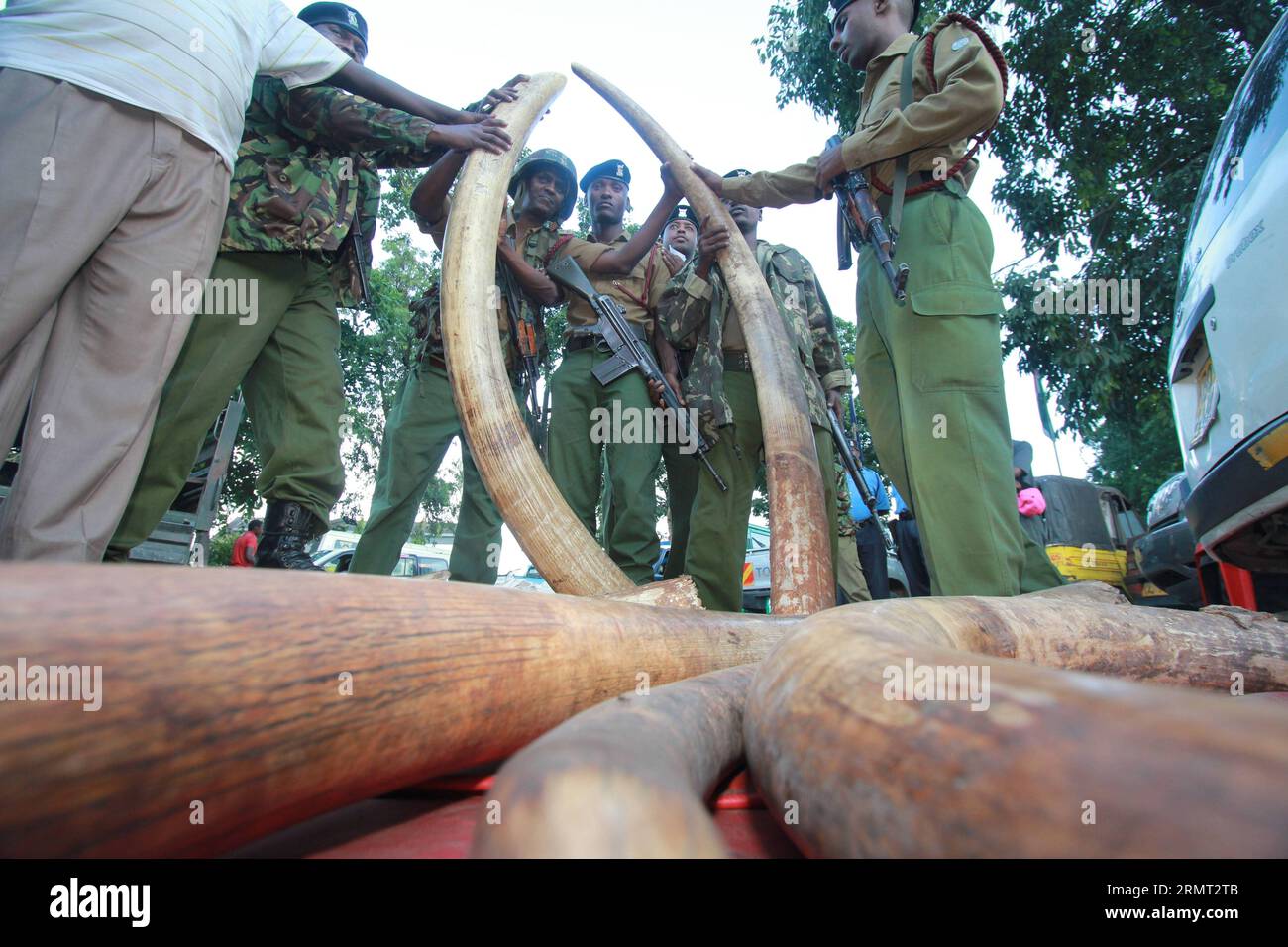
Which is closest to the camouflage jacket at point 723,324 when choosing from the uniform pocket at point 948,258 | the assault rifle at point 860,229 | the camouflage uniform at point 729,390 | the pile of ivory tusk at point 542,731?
the camouflage uniform at point 729,390

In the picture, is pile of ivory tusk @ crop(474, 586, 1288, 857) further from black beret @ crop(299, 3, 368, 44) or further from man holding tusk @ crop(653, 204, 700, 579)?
black beret @ crop(299, 3, 368, 44)

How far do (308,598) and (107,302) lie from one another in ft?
5.51

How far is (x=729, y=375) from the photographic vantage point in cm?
372

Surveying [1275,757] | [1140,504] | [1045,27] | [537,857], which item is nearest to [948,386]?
[1275,757]

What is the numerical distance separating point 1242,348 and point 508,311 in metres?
3.20

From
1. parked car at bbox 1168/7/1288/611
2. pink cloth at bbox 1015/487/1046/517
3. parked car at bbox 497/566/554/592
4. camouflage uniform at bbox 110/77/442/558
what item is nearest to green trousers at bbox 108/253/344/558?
camouflage uniform at bbox 110/77/442/558

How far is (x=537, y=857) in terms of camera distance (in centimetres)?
37

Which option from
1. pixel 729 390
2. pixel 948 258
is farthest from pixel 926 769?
pixel 729 390

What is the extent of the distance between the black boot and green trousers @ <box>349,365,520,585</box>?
0.92 m

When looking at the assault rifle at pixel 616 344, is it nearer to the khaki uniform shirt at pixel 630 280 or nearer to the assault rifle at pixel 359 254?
the khaki uniform shirt at pixel 630 280

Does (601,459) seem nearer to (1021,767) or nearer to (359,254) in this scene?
(359,254)

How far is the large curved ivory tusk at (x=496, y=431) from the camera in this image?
1.80 m

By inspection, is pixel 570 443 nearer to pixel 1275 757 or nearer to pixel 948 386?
pixel 948 386

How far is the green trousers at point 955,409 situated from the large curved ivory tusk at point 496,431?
94cm
